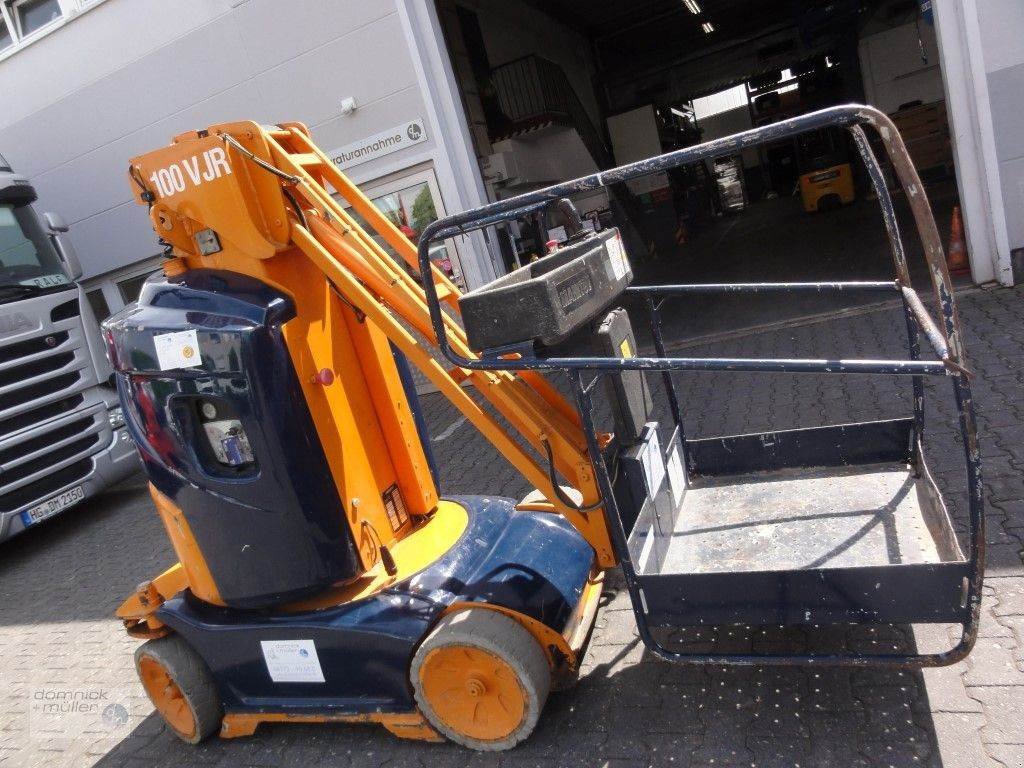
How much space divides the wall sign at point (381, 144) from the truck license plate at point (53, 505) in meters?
4.42

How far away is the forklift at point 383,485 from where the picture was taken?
2754mm

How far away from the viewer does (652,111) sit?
20.8 m

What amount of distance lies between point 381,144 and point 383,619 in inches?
263

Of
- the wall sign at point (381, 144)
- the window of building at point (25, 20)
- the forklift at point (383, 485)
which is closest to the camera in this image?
the forklift at point (383, 485)

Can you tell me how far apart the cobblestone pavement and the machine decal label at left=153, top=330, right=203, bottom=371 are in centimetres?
169

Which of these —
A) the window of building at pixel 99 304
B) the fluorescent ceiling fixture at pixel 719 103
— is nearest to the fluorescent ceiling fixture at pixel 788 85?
the fluorescent ceiling fixture at pixel 719 103

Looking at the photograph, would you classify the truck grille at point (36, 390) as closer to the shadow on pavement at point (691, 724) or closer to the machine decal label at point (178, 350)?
the shadow on pavement at point (691, 724)

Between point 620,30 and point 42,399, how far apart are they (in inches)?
764

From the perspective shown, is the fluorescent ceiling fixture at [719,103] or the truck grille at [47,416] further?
the fluorescent ceiling fixture at [719,103]

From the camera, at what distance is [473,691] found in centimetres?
285

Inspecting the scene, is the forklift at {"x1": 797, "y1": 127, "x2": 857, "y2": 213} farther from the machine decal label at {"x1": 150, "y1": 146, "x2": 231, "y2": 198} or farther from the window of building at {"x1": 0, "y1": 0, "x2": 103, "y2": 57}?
the machine decal label at {"x1": 150, "y1": 146, "x2": 231, "y2": 198}

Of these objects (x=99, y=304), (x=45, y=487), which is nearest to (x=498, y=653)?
(x=45, y=487)

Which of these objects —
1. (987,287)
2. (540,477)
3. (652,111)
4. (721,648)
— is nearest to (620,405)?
(540,477)

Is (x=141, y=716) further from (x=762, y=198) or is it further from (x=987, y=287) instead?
(x=762, y=198)
